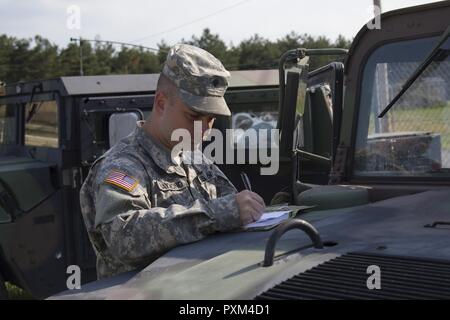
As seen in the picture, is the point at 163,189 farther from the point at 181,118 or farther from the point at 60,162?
the point at 60,162

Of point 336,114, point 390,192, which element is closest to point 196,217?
point 390,192

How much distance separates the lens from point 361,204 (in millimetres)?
2449

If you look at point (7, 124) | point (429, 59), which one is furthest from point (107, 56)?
point (429, 59)

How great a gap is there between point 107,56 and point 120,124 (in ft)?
129

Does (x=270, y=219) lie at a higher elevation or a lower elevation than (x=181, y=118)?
lower

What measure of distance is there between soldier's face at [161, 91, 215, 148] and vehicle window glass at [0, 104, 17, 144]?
170 inches

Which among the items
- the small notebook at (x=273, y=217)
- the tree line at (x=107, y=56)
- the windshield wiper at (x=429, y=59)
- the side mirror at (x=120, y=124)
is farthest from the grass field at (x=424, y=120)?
the tree line at (x=107, y=56)

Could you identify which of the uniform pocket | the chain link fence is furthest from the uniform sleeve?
the chain link fence

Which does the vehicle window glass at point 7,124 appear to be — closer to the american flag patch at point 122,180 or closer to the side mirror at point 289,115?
the side mirror at point 289,115

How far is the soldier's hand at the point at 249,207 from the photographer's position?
6.53 ft

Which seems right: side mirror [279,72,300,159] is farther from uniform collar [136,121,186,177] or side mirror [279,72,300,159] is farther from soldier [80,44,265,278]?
uniform collar [136,121,186,177]

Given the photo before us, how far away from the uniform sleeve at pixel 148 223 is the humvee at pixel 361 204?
0.05 m

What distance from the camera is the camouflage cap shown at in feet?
7.07

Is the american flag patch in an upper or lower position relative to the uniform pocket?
upper
